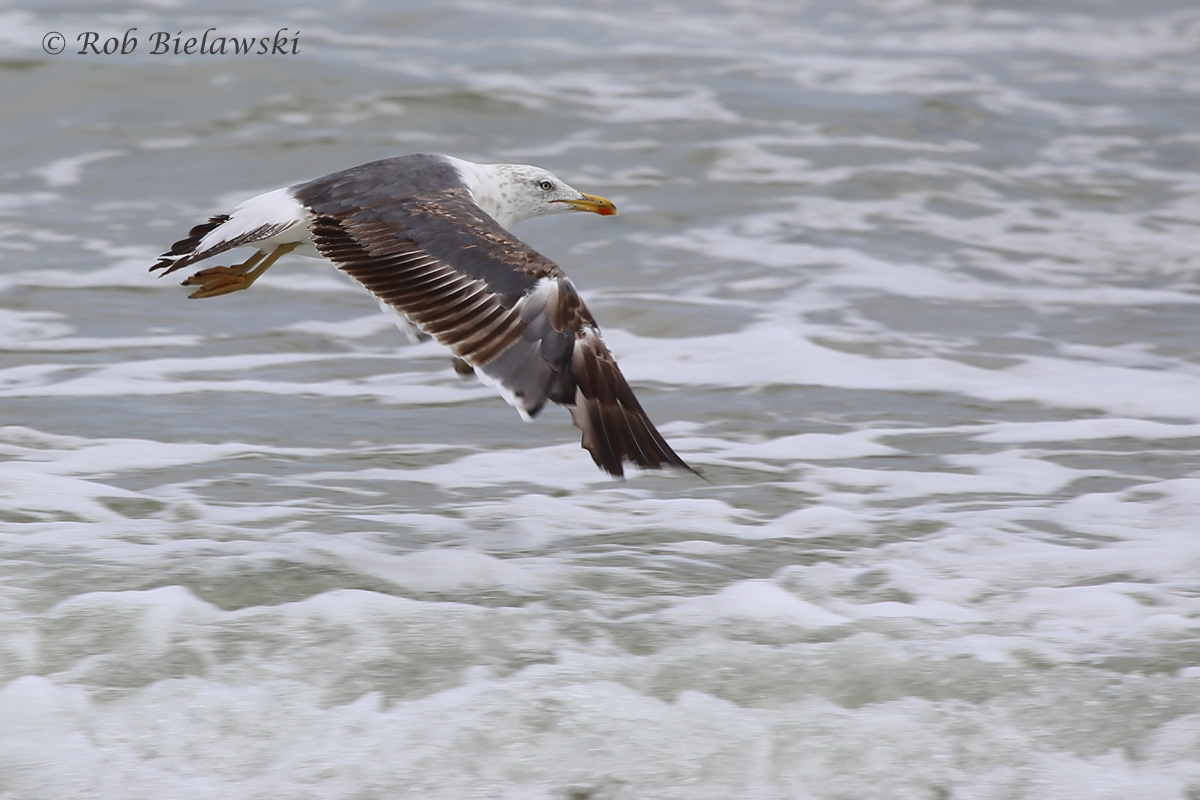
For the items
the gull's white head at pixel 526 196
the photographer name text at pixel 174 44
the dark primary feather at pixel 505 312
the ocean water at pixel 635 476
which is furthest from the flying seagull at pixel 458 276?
the photographer name text at pixel 174 44

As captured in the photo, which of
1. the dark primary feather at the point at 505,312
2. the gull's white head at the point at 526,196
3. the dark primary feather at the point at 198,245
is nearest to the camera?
the dark primary feather at the point at 505,312

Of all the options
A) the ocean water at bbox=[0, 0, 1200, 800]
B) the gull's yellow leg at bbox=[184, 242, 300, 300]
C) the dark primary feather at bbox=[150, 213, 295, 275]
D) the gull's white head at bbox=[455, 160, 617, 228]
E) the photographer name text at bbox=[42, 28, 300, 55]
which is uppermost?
the photographer name text at bbox=[42, 28, 300, 55]

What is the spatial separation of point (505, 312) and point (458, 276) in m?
0.27

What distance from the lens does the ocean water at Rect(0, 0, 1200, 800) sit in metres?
3.85

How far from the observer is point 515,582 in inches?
184

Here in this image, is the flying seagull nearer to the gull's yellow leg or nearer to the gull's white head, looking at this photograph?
the gull's yellow leg

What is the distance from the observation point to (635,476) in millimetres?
5840

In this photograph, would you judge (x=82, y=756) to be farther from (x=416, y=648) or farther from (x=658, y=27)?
(x=658, y=27)

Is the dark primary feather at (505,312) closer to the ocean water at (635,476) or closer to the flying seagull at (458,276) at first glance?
the flying seagull at (458,276)

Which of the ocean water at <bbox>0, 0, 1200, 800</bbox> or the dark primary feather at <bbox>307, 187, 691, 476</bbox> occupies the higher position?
the dark primary feather at <bbox>307, 187, 691, 476</bbox>

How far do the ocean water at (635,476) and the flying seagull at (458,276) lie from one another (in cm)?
56

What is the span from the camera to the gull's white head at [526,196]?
645 cm

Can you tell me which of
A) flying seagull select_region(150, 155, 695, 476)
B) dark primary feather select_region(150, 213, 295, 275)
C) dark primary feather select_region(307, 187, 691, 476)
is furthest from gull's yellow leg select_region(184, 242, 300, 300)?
dark primary feather select_region(307, 187, 691, 476)

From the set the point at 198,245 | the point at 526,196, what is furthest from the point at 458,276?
the point at 526,196
